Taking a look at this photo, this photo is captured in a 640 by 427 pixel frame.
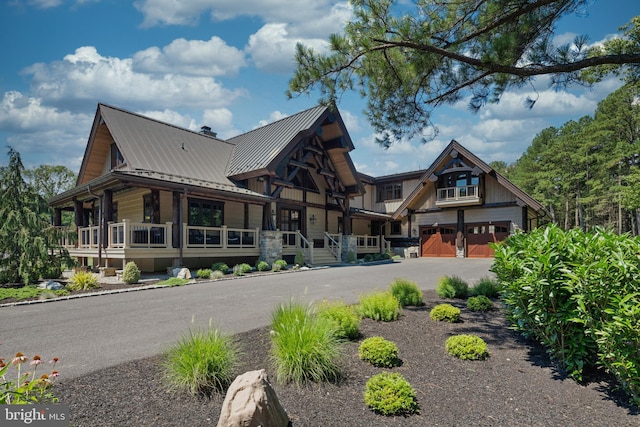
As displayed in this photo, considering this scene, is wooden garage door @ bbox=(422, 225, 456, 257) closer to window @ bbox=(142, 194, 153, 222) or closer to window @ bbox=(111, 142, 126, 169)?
window @ bbox=(142, 194, 153, 222)

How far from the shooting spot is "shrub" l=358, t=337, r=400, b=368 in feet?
14.1

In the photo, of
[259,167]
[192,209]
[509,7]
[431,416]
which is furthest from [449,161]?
[431,416]

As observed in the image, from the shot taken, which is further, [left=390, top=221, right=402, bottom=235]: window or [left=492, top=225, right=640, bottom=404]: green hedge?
[left=390, top=221, right=402, bottom=235]: window

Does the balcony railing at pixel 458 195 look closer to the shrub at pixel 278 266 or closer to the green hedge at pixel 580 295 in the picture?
the shrub at pixel 278 266

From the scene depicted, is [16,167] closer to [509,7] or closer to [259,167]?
[259,167]

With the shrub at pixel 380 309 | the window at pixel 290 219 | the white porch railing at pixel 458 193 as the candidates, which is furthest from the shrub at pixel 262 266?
the white porch railing at pixel 458 193

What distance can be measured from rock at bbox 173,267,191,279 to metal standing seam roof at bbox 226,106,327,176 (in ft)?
Answer: 21.5

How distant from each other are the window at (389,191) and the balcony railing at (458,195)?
5.38m

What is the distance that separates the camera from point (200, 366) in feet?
11.6

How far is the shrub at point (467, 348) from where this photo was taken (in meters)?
4.59

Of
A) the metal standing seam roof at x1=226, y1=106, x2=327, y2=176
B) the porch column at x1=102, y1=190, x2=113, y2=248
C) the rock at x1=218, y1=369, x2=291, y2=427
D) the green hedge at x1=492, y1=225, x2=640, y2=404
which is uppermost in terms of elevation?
the metal standing seam roof at x1=226, y1=106, x2=327, y2=176

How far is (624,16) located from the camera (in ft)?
24.5

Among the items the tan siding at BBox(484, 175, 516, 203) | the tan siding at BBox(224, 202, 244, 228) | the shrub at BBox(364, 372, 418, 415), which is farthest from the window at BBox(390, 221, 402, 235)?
the shrub at BBox(364, 372, 418, 415)

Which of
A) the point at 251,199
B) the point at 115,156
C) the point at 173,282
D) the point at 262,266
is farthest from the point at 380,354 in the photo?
the point at 115,156
